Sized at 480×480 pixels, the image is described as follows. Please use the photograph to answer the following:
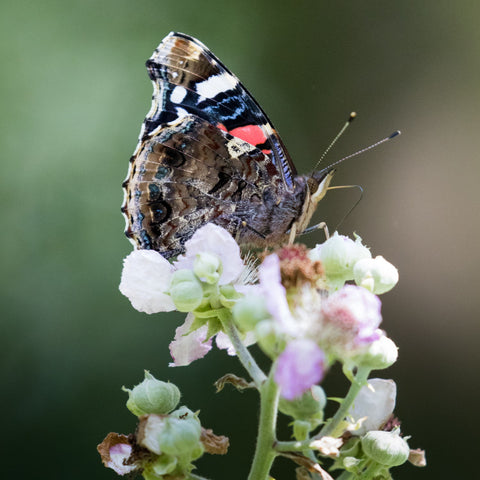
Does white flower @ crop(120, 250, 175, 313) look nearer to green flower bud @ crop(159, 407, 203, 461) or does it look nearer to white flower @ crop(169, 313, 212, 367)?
white flower @ crop(169, 313, 212, 367)

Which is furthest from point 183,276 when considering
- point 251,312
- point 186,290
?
point 251,312

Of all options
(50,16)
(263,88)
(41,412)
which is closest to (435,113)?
(263,88)

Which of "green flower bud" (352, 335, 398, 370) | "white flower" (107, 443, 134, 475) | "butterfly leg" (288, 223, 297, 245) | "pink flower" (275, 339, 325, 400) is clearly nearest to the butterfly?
"butterfly leg" (288, 223, 297, 245)

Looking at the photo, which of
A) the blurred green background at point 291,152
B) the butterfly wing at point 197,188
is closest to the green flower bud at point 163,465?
the butterfly wing at point 197,188

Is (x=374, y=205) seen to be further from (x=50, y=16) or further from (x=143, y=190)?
(x=143, y=190)

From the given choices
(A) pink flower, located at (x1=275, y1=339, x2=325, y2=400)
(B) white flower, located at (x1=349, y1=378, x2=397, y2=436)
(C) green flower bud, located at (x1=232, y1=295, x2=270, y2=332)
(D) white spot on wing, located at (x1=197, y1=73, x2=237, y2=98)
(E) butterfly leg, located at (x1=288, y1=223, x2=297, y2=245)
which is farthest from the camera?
→ (D) white spot on wing, located at (x1=197, y1=73, x2=237, y2=98)
